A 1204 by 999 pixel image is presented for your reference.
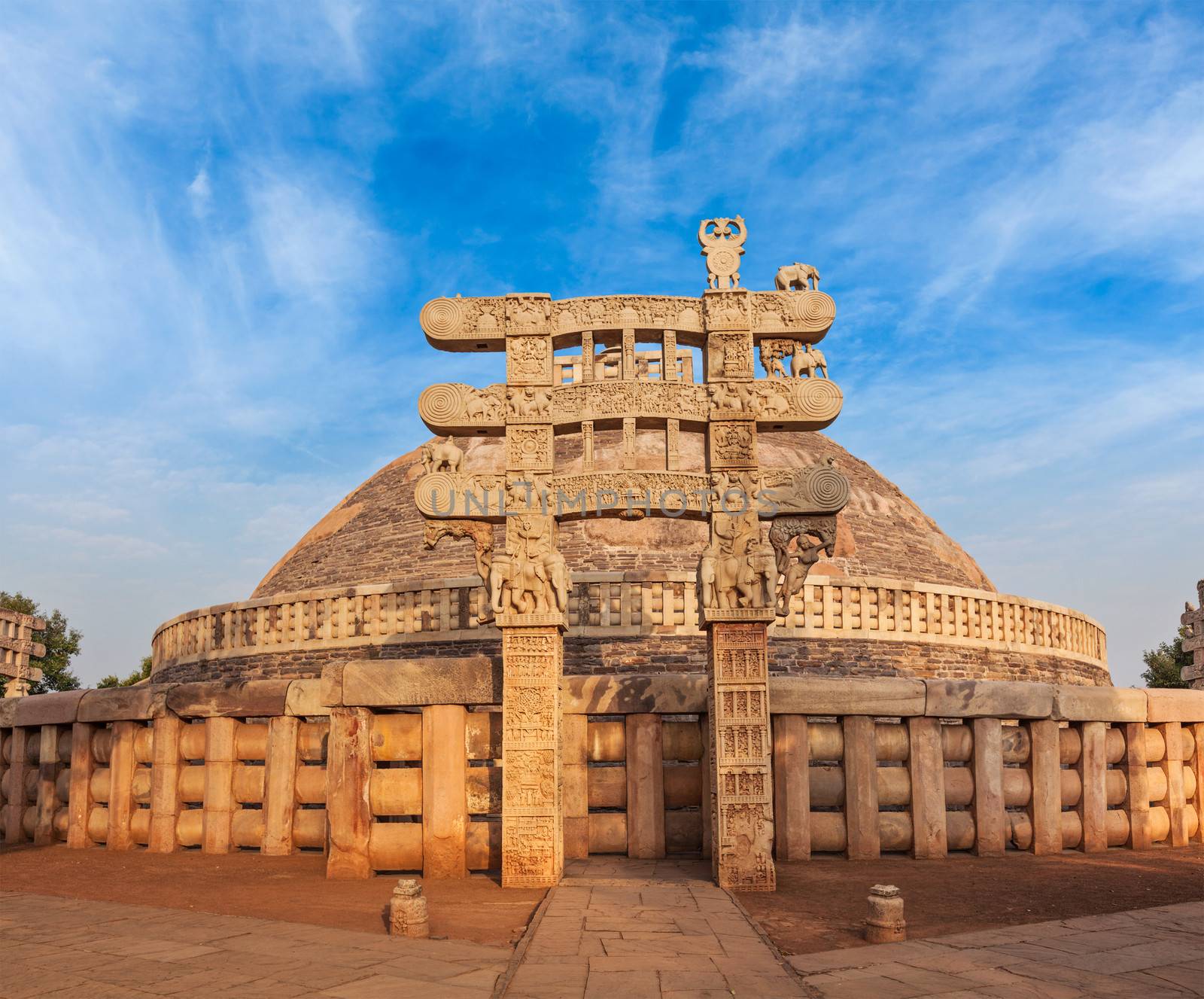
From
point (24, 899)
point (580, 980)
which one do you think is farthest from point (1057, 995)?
point (24, 899)

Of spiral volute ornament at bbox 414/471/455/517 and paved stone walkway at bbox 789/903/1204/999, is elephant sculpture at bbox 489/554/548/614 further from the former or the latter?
paved stone walkway at bbox 789/903/1204/999

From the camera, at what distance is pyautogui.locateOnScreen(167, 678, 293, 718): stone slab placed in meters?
9.07

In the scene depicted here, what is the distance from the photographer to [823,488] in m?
7.89

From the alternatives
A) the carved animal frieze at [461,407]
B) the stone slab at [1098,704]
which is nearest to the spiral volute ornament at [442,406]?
the carved animal frieze at [461,407]

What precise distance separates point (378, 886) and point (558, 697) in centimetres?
193

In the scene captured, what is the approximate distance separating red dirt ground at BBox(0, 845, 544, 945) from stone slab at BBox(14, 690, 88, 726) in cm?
142

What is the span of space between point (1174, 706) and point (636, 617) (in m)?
7.11

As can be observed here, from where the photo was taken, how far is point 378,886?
7.54 metres

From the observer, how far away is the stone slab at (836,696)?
27.5 feet

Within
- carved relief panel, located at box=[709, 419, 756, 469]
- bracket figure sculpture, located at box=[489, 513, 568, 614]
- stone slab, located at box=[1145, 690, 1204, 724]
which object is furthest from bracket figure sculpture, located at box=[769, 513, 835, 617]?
stone slab, located at box=[1145, 690, 1204, 724]

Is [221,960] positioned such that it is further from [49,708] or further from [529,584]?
[49,708]

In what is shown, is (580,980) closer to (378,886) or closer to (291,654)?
(378,886)

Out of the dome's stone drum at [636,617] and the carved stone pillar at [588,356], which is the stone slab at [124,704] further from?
the dome's stone drum at [636,617]

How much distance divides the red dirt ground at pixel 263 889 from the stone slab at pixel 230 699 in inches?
50.4
